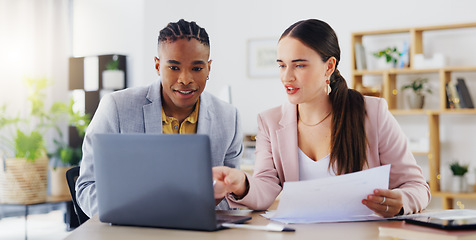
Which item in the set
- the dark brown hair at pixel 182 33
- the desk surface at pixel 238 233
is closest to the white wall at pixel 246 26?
the dark brown hair at pixel 182 33

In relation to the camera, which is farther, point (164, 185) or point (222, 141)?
point (222, 141)

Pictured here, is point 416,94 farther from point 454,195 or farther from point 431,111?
point 454,195

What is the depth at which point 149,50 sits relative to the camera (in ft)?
18.2

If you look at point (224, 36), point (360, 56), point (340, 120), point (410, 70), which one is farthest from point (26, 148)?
point (340, 120)

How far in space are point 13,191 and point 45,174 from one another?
0.31m

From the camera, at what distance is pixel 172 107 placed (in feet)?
6.65

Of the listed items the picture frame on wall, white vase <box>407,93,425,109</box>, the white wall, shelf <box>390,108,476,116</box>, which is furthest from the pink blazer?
the picture frame on wall

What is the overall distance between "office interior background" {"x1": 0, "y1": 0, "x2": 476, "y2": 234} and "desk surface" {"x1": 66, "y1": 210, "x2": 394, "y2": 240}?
11.2 feet

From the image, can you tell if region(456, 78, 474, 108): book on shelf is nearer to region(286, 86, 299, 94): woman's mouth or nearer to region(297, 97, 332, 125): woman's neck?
region(297, 97, 332, 125): woman's neck

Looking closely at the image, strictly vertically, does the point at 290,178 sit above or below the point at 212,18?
below

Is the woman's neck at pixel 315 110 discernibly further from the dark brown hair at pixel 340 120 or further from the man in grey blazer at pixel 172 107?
the man in grey blazer at pixel 172 107

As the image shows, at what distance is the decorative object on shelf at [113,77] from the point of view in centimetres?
559

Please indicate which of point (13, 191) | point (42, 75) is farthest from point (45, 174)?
point (42, 75)

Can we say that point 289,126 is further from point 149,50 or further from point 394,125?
point 149,50
